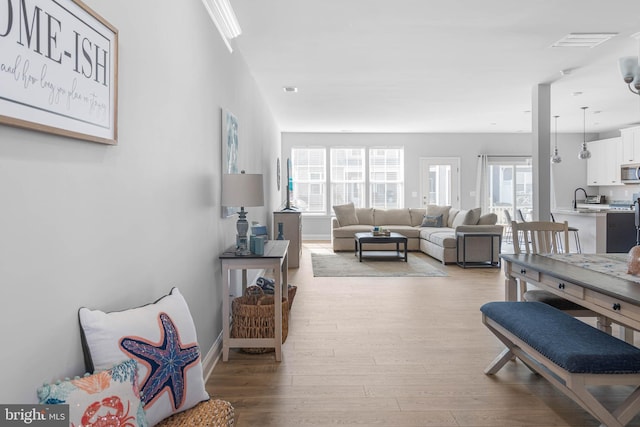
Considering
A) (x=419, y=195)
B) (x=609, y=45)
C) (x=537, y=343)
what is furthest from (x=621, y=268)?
(x=419, y=195)

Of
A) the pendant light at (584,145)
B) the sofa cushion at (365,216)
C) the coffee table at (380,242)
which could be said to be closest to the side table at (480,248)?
the coffee table at (380,242)

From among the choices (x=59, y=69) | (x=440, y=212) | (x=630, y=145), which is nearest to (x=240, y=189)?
(x=59, y=69)

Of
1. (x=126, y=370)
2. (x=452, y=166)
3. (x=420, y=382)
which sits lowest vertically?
(x=420, y=382)

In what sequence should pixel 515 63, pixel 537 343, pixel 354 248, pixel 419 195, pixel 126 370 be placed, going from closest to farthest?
pixel 126 370, pixel 537 343, pixel 515 63, pixel 354 248, pixel 419 195

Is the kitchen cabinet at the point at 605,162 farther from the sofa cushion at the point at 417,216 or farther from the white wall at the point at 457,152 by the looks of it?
the sofa cushion at the point at 417,216

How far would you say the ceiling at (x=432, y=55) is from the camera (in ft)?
11.9

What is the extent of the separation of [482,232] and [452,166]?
165 inches

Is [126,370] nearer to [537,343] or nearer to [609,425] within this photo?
[537,343]

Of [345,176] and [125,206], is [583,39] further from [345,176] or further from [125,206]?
[345,176]

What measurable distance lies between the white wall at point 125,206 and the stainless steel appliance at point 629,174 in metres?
9.50

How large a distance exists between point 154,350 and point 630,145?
35.5 ft

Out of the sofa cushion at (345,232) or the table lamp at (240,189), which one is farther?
the sofa cushion at (345,232)

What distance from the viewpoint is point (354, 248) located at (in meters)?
9.00

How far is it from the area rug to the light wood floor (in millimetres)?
1822
